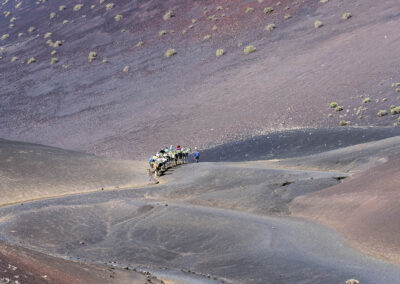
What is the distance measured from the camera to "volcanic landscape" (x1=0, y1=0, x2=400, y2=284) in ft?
53.2

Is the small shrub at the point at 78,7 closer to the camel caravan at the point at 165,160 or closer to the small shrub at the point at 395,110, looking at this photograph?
the camel caravan at the point at 165,160

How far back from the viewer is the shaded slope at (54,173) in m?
30.7

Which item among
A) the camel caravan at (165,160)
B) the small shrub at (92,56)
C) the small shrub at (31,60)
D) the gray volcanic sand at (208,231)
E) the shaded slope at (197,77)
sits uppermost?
the small shrub at (31,60)

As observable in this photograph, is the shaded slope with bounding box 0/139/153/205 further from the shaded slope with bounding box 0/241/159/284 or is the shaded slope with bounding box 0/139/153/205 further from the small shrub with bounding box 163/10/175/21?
the small shrub with bounding box 163/10/175/21

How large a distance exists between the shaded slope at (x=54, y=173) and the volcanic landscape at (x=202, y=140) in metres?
0.14

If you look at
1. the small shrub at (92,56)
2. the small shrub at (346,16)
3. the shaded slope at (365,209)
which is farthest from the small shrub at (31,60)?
the shaded slope at (365,209)

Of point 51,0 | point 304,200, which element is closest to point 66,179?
point 304,200

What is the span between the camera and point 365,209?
1769 centimetres

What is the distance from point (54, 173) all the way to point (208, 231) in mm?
16515

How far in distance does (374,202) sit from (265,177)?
10.0 meters

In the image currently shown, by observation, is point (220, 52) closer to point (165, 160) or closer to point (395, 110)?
point (395, 110)

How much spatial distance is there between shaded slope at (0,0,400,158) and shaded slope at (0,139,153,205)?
37.4 feet

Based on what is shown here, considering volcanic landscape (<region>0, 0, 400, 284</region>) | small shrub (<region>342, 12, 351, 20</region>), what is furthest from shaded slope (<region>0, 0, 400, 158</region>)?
small shrub (<region>342, 12, 351, 20</region>)

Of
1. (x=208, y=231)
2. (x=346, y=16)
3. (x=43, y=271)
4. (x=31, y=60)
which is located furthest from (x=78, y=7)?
(x=43, y=271)
